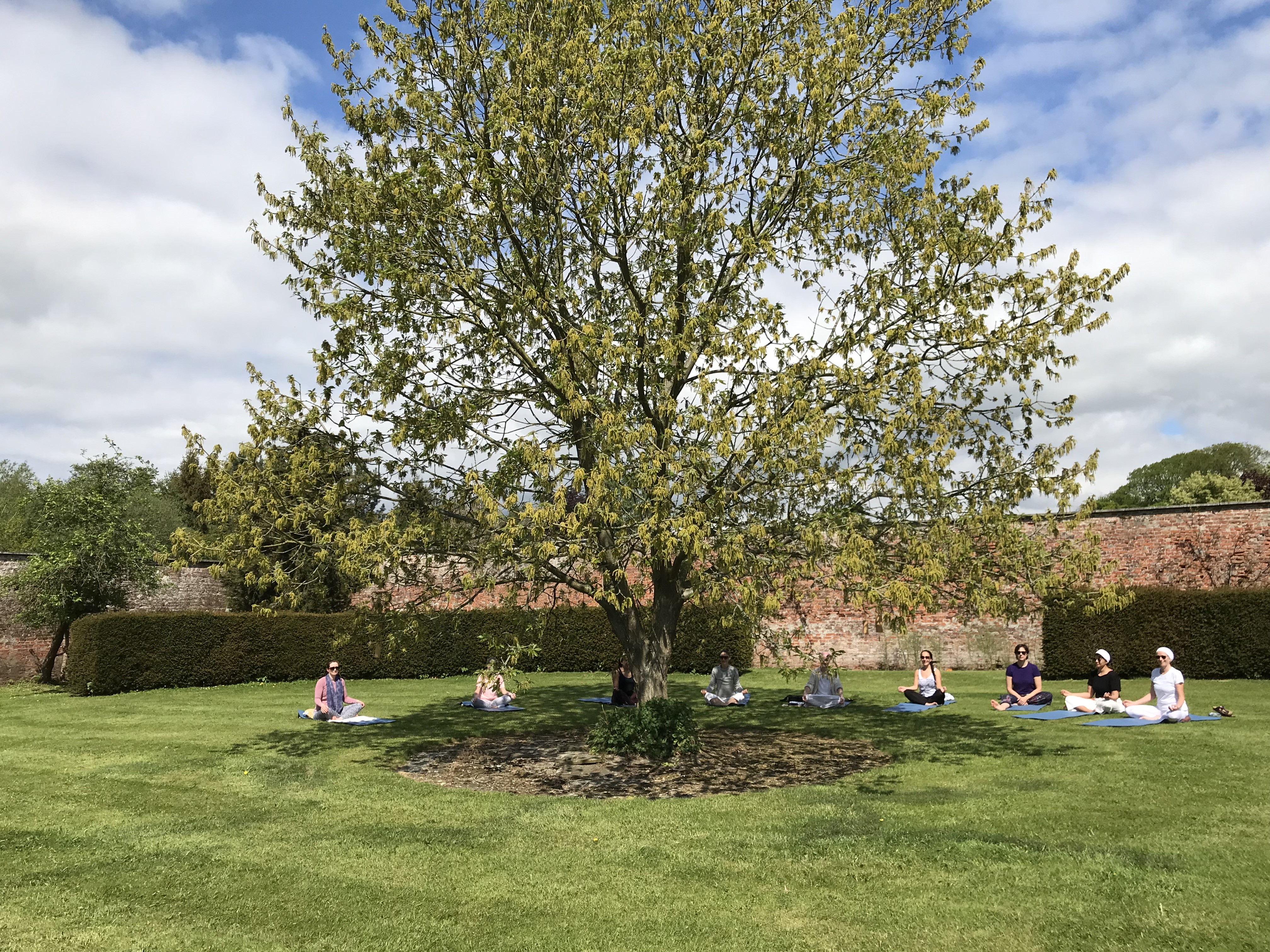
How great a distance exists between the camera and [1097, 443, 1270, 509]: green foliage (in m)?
60.2

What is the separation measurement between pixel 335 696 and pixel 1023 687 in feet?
37.6

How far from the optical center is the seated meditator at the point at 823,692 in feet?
54.9

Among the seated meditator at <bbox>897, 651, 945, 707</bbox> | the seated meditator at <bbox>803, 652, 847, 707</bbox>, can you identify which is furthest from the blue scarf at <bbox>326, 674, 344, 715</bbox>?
the seated meditator at <bbox>897, 651, 945, 707</bbox>

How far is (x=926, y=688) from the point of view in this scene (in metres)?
16.3

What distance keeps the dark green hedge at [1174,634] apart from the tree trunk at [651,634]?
10.4 metres

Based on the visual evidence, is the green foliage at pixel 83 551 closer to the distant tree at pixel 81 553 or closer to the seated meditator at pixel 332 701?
the distant tree at pixel 81 553

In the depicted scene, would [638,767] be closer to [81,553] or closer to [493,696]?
[493,696]

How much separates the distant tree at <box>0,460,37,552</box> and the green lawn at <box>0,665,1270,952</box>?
18548 millimetres

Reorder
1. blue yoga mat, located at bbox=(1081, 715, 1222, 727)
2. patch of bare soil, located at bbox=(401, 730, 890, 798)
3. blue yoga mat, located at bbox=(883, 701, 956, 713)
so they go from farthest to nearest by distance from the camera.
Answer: blue yoga mat, located at bbox=(883, 701, 956, 713)
blue yoga mat, located at bbox=(1081, 715, 1222, 727)
patch of bare soil, located at bbox=(401, 730, 890, 798)

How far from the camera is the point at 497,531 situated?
364 inches

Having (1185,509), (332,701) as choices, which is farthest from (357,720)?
(1185,509)

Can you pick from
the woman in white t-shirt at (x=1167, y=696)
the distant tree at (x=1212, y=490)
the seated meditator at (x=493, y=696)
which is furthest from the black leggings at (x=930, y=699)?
the distant tree at (x=1212, y=490)

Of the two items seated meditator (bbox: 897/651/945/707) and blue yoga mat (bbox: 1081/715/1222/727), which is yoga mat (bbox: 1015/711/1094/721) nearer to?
blue yoga mat (bbox: 1081/715/1222/727)

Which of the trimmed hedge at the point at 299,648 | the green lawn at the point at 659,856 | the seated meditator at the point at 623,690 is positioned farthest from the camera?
the trimmed hedge at the point at 299,648
